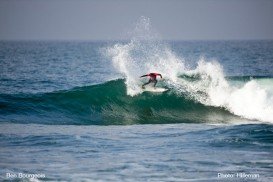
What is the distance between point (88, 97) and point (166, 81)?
4496mm

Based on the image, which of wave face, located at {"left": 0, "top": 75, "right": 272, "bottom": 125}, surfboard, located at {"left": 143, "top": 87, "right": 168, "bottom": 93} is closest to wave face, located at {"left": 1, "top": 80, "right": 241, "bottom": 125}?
wave face, located at {"left": 0, "top": 75, "right": 272, "bottom": 125}

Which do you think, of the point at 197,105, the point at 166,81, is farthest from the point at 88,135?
the point at 166,81

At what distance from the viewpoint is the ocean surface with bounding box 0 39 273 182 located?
14.0 metres

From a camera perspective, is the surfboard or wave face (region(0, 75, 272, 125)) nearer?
wave face (region(0, 75, 272, 125))

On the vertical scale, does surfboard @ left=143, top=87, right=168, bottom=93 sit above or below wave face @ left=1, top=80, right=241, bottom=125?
above

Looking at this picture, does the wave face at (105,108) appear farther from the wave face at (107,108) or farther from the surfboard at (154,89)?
the surfboard at (154,89)

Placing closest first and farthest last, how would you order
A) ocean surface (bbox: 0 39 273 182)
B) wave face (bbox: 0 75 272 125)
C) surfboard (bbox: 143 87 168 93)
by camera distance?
1. ocean surface (bbox: 0 39 273 182)
2. wave face (bbox: 0 75 272 125)
3. surfboard (bbox: 143 87 168 93)

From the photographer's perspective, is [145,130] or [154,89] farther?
[154,89]

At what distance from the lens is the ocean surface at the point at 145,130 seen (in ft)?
46.0

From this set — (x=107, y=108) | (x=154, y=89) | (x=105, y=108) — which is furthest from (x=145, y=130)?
(x=154, y=89)

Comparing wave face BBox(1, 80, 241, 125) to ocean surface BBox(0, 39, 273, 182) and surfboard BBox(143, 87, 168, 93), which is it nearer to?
ocean surface BBox(0, 39, 273, 182)

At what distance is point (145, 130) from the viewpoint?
20.0 m

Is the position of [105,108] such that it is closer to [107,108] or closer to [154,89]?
[107,108]

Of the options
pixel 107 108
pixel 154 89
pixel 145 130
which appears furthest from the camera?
pixel 154 89
